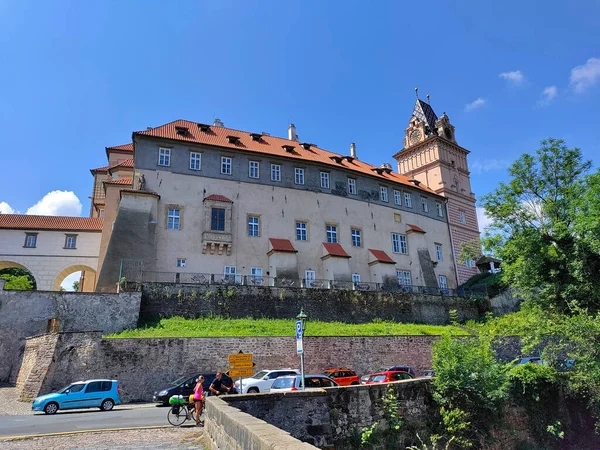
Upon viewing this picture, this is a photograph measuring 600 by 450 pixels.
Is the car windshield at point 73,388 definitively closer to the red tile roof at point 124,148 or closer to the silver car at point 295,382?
the silver car at point 295,382

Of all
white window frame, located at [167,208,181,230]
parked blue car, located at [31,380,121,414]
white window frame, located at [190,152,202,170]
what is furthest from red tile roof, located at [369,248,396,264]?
parked blue car, located at [31,380,121,414]

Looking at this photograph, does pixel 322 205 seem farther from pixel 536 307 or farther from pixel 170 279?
pixel 536 307

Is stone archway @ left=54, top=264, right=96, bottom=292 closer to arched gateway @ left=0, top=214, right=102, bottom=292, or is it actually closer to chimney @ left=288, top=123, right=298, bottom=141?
arched gateway @ left=0, top=214, right=102, bottom=292

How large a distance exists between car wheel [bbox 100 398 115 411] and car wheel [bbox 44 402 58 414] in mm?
1636

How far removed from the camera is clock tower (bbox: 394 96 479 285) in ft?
161

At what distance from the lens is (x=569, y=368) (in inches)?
698

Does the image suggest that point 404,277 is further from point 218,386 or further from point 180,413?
point 180,413

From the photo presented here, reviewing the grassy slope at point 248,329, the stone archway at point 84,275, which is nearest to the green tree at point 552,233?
the grassy slope at point 248,329

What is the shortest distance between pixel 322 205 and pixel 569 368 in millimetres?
23755

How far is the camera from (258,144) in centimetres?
3853

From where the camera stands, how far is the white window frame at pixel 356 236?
1538 inches

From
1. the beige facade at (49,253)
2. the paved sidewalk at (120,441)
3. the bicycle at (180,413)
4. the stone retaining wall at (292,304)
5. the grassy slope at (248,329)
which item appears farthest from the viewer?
the beige facade at (49,253)

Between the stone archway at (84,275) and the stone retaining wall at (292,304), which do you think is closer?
the stone retaining wall at (292,304)

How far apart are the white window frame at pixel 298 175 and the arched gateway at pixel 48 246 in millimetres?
17527
